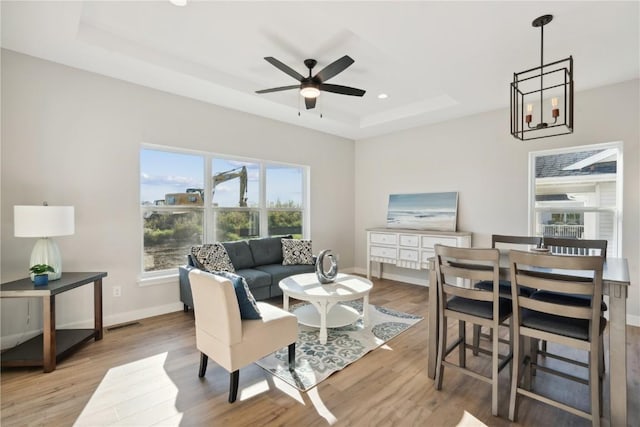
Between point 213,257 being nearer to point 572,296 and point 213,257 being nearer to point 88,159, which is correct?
point 88,159

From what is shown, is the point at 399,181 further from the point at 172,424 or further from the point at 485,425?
the point at 172,424

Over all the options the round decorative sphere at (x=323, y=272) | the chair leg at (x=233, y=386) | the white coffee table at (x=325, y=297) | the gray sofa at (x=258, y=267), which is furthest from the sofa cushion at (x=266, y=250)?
the chair leg at (x=233, y=386)

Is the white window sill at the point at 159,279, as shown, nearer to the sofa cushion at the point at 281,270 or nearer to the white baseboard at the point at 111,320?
the white baseboard at the point at 111,320

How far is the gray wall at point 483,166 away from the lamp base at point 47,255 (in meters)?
4.85

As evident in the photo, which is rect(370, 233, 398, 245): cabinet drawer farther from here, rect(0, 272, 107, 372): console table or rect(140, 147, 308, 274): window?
rect(0, 272, 107, 372): console table

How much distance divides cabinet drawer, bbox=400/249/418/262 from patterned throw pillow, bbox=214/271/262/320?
3362 mm

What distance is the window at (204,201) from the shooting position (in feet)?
12.8

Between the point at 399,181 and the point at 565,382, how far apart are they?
3903 millimetres

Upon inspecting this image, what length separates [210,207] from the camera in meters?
4.42

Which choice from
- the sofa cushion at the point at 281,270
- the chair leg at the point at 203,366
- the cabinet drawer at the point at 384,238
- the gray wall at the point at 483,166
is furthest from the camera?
the cabinet drawer at the point at 384,238

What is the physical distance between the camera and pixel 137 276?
366 centimetres

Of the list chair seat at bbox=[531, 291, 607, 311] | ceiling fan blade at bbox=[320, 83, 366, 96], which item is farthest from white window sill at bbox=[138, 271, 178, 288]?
chair seat at bbox=[531, 291, 607, 311]

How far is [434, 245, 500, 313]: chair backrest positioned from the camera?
197 cm

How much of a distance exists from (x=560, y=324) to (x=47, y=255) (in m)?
4.05
